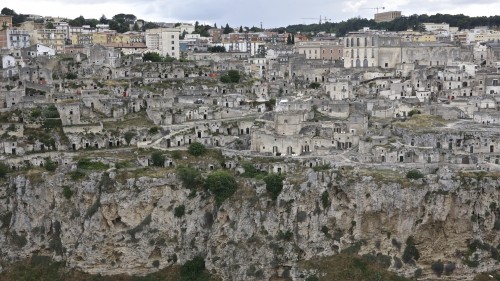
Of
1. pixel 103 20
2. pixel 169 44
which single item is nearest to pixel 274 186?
pixel 169 44

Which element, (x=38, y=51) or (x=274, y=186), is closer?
(x=274, y=186)

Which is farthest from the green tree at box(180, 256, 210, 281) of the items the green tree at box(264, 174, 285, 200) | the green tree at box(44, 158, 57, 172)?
the green tree at box(44, 158, 57, 172)

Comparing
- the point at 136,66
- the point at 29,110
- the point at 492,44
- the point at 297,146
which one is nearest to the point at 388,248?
the point at 297,146

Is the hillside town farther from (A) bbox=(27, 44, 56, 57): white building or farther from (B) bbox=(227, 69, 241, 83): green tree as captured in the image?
(A) bbox=(27, 44, 56, 57): white building

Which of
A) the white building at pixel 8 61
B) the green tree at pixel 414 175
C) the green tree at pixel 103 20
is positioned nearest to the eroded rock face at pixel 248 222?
the green tree at pixel 414 175

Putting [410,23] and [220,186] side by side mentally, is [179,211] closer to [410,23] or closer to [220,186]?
[220,186]

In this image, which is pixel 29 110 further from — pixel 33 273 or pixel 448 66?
pixel 448 66
